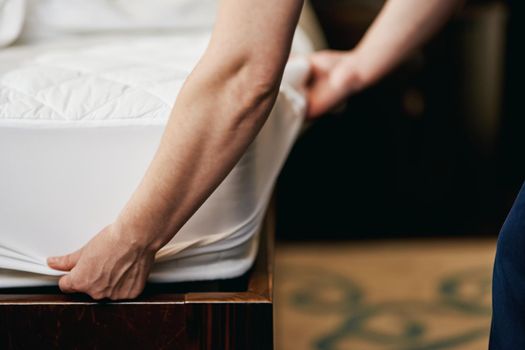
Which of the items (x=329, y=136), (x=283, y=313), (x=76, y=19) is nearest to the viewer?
(x=76, y=19)

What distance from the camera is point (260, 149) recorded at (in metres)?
0.67

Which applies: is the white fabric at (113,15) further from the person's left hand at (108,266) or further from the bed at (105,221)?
the person's left hand at (108,266)

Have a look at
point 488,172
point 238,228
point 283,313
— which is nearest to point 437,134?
point 488,172

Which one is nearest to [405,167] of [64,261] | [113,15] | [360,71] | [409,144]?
[409,144]

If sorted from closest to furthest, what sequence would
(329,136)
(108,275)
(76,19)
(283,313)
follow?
(108,275), (76,19), (283,313), (329,136)

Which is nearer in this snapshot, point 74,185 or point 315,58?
point 74,185

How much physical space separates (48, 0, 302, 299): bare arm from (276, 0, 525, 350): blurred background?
99 cm

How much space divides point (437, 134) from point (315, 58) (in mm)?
817

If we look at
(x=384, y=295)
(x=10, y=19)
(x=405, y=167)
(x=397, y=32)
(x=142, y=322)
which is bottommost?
(x=384, y=295)

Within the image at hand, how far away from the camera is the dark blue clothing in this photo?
536mm

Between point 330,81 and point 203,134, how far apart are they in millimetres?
456

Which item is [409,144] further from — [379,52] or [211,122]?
[211,122]

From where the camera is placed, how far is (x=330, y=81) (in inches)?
38.4

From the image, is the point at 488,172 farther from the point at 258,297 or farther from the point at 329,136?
the point at 258,297
